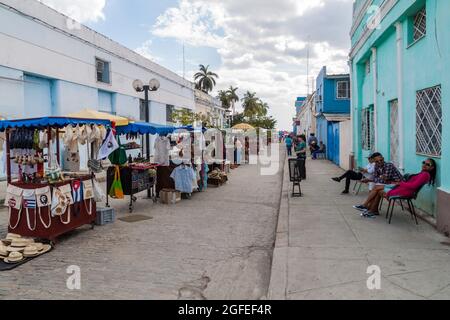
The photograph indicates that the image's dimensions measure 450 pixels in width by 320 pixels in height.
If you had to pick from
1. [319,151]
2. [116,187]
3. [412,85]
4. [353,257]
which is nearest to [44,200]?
[116,187]

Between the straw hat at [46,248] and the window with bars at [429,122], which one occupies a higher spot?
the window with bars at [429,122]

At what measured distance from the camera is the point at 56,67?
15.9m

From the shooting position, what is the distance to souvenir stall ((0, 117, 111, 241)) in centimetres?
653

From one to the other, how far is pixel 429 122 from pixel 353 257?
374cm

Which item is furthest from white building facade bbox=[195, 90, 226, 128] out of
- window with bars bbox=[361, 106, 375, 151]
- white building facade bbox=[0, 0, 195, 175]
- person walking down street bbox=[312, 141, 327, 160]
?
window with bars bbox=[361, 106, 375, 151]

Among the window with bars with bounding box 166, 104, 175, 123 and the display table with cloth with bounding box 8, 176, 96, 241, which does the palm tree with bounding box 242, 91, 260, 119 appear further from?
the display table with cloth with bounding box 8, 176, 96, 241

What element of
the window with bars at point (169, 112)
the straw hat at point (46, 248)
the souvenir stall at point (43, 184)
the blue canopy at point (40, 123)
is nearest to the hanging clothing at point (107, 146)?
the souvenir stall at point (43, 184)

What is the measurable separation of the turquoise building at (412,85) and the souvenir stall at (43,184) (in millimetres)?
6473

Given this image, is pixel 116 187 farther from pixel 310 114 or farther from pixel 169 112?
pixel 310 114

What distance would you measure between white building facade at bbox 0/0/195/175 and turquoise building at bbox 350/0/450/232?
12.0m

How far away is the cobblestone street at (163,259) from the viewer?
15.3ft

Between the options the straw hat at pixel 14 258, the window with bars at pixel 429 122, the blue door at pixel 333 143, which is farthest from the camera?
the blue door at pixel 333 143

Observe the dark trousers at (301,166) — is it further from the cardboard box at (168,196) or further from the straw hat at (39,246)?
the straw hat at (39,246)
